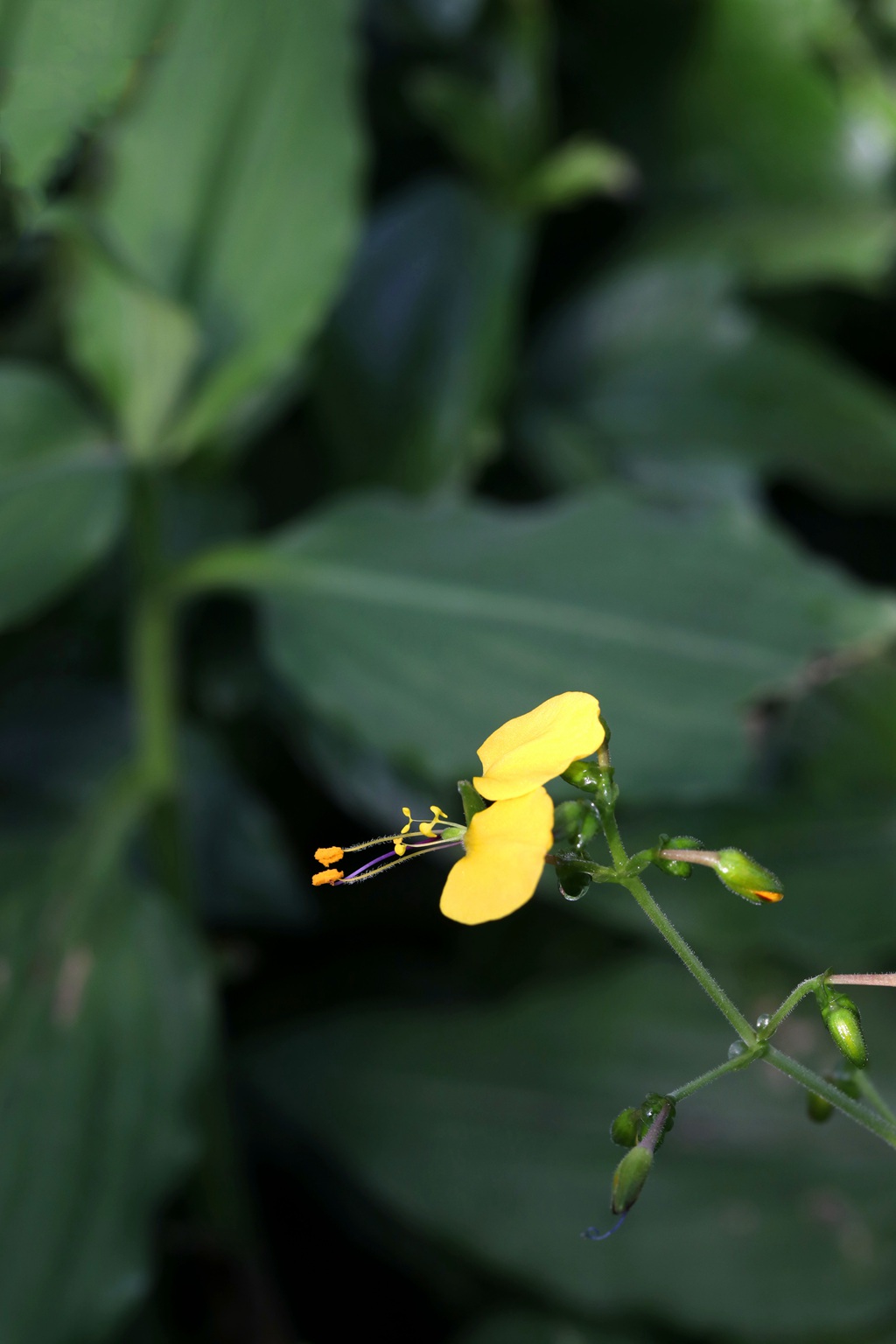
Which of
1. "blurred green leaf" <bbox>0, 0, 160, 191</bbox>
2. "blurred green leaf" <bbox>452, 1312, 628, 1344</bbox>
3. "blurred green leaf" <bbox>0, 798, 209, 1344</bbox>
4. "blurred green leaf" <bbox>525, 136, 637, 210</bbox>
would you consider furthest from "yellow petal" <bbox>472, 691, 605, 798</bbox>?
"blurred green leaf" <bbox>525, 136, 637, 210</bbox>

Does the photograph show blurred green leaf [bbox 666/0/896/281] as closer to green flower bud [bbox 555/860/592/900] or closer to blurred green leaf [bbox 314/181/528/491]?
blurred green leaf [bbox 314/181/528/491]

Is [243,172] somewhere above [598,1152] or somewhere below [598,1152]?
above

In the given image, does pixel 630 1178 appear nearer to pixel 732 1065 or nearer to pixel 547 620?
pixel 732 1065

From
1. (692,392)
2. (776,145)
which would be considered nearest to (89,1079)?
(692,392)

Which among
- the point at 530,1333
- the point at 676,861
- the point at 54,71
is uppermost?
the point at 54,71

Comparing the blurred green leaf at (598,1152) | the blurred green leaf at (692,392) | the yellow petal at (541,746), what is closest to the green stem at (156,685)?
the blurred green leaf at (598,1152)

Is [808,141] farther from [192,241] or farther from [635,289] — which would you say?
[192,241]
